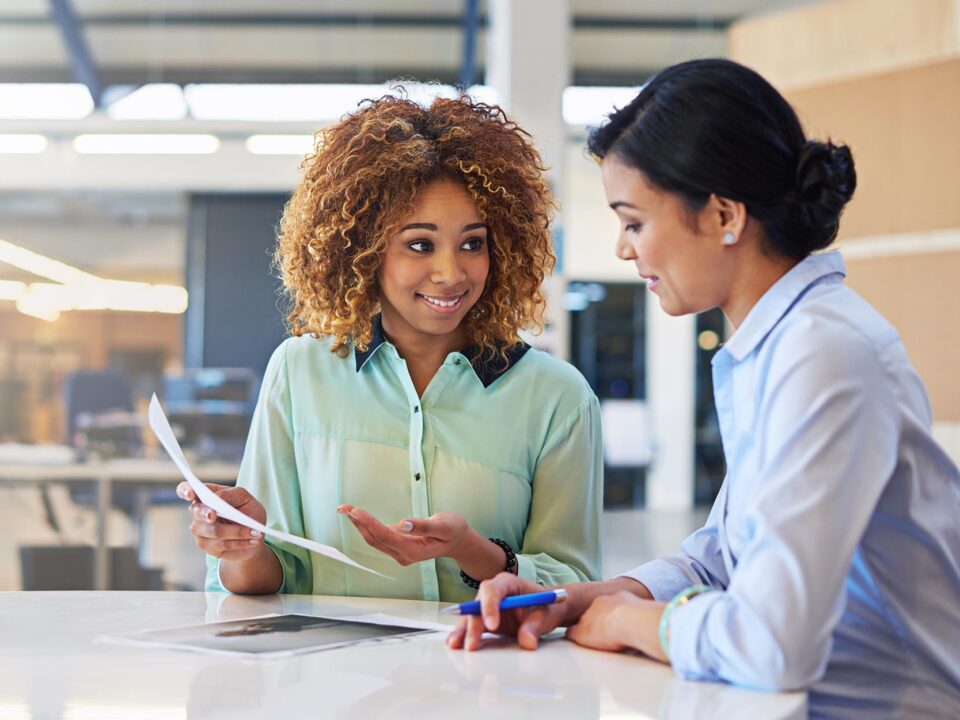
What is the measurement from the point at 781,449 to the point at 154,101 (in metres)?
10.3

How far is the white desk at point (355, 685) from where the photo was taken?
107cm

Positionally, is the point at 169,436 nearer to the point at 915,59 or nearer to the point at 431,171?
the point at 431,171

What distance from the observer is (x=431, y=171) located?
76.5 inches

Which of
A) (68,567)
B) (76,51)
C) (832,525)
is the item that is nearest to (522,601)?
(832,525)

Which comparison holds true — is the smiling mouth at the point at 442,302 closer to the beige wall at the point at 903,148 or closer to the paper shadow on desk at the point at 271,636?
the paper shadow on desk at the point at 271,636

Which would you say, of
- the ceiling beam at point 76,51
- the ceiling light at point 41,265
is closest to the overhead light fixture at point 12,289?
the ceiling light at point 41,265

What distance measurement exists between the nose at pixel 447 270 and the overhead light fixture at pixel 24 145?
28.7 ft

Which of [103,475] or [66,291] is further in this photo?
[66,291]

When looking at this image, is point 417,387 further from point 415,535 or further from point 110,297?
point 110,297

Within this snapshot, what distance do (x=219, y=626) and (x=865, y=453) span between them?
892mm

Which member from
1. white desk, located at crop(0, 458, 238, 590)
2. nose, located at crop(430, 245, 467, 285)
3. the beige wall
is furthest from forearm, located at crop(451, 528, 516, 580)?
white desk, located at crop(0, 458, 238, 590)

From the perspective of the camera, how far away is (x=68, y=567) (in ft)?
16.9

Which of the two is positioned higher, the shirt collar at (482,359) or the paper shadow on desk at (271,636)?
the shirt collar at (482,359)

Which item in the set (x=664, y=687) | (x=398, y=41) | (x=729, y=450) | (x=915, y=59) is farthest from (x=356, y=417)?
(x=398, y=41)
